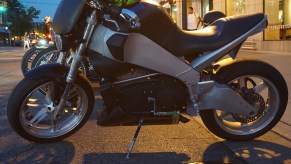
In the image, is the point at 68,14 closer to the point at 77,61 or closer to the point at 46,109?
the point at 77,61

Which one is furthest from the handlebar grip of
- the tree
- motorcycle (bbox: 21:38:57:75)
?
the tree

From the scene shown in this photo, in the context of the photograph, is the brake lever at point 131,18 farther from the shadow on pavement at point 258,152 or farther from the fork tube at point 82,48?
the shadow on pavement at point 258,152

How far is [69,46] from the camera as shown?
3924 millimetres

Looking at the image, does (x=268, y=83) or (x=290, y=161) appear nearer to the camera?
(x=290, y=161)

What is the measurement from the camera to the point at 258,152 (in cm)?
394

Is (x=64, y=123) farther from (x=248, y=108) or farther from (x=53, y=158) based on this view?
(x=248, y=108)

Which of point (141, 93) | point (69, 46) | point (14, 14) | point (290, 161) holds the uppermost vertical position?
point (69, 46)

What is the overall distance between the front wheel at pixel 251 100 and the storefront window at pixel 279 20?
11.2 m

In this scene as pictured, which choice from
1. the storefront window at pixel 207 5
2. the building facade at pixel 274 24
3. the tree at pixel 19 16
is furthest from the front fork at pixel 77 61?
the tree at pixel 19 16

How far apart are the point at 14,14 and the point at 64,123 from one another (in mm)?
101777

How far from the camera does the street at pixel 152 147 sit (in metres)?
3.79

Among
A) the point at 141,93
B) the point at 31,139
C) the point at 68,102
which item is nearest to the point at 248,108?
the point at 141,93

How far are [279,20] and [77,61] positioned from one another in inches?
515

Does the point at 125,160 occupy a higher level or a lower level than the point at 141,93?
lower
